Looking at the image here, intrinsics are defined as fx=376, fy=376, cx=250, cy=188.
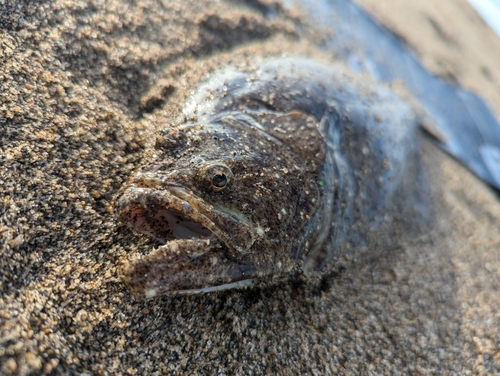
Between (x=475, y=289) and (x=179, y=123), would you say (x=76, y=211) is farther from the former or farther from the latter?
(x=475, y=289)

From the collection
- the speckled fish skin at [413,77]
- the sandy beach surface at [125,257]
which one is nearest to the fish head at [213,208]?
the sandy beach surface at [125,257]

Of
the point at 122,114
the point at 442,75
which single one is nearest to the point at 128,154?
the point at 122,114

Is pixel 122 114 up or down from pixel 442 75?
down

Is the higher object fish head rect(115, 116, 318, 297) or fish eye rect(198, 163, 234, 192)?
fish eye rect(198, 163, 234, 192)

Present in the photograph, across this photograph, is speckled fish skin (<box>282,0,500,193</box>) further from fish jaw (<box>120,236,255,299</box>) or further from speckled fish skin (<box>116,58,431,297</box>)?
fish jaw (<box>120,236,255,299</box>)

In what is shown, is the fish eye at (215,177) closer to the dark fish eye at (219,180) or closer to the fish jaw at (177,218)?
the dark fish eye at (219,180)

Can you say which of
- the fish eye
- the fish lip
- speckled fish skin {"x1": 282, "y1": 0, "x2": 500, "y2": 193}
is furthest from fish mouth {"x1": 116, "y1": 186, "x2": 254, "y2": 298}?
speckled fish skin {"x1": 282, "y1": 0, "x2": 500, "y2": 193}

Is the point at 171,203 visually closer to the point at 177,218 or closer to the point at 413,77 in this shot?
the point at 177,218

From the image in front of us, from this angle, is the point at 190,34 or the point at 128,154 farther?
the point at 190,34
